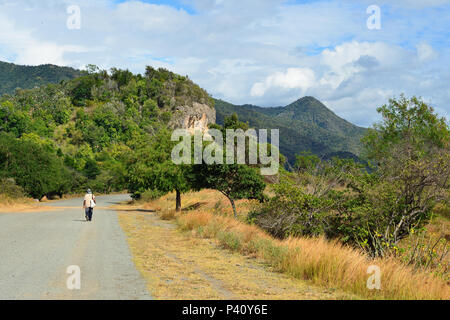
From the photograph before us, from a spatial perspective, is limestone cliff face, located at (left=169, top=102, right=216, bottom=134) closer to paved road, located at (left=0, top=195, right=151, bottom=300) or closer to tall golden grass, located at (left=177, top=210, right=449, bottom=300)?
paved road, located at (left=0, top=195, right=151, bottom=300)

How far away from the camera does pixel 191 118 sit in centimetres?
14138

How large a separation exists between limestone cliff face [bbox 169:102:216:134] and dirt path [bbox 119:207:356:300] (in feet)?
402

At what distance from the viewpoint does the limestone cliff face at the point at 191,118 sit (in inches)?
5408

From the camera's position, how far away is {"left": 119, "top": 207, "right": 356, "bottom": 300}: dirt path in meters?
7.39

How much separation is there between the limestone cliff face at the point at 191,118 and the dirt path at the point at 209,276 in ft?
402

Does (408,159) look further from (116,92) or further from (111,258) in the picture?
(116,92)

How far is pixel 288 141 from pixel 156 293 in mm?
180226

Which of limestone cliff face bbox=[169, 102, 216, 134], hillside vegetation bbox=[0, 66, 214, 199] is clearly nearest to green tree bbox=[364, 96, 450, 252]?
hillside vegetation bbox=[0, 66, 214, 199]

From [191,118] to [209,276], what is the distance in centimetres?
13383

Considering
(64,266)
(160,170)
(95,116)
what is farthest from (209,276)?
(95,116)

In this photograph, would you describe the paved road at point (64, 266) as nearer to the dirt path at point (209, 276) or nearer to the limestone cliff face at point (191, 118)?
the dirt path at point (209, 276)

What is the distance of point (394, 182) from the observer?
1633cm

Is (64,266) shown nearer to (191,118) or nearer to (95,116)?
(95,116)

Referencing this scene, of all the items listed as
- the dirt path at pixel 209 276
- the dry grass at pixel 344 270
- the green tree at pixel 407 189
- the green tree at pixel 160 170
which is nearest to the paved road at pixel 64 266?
the dirt path at pixel 209 276
